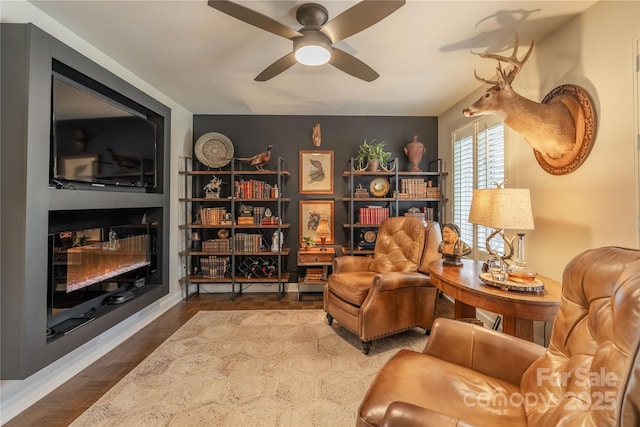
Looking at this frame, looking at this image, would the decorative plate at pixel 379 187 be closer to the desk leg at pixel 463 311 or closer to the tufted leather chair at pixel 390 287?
the tufted leather chair at pixel 390 287

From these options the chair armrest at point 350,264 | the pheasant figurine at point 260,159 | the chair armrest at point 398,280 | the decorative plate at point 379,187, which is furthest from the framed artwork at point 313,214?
the chair armrest at point 398,280

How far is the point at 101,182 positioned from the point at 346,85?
2.50m

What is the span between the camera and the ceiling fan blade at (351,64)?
1952 millimetres

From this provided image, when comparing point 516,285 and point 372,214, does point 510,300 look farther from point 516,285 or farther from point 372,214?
point 372,214

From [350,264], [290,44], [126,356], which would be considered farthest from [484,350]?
[126,356]

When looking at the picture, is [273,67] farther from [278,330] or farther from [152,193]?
[278,330]

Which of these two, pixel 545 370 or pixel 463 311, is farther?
pixel 463 311

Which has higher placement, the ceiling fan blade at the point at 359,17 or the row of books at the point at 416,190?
the ceiling fan blade at the point at 359,17

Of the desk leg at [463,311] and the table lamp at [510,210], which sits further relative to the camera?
the desk leg at [463,311]

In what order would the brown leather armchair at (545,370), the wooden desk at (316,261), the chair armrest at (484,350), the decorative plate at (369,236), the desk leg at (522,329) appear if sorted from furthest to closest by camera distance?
1. the decorative plate at (369,236)
2. the wooden desk at (316,261)
3. the desk leg at (522,329)
4. the chair armrest at (484,350)
5. the brown leather armchair at (545,370)

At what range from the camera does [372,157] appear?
376cm

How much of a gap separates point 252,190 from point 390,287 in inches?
90.0

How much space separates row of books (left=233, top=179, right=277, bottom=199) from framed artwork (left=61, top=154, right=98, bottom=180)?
1704 millimetres

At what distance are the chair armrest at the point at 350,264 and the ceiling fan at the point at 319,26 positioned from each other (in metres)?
1.83
